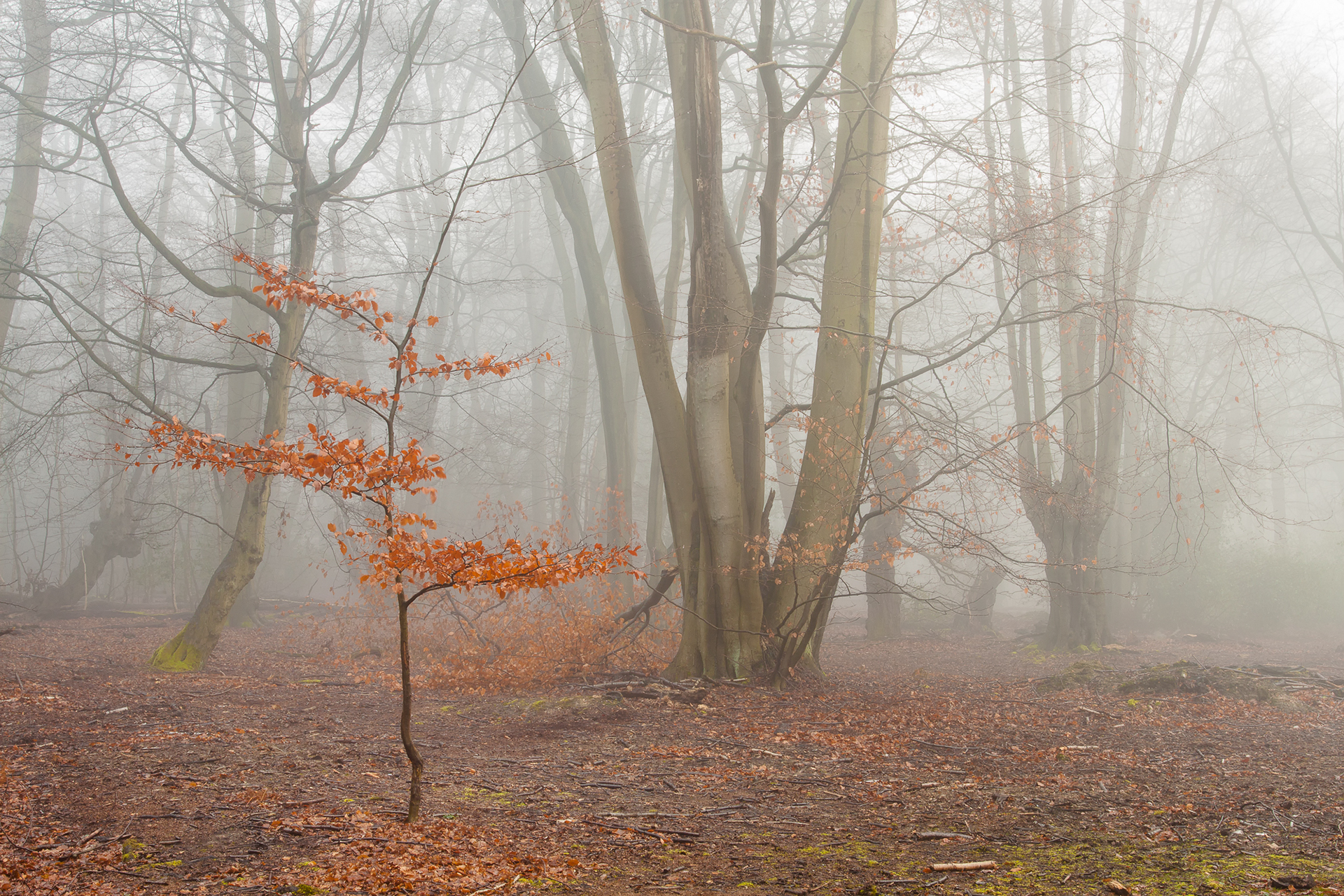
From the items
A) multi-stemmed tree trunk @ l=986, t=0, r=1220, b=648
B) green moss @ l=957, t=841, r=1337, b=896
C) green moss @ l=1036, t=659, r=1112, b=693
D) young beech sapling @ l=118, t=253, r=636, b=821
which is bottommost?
green moss @ l=1036, t=659, r=1112, b=693

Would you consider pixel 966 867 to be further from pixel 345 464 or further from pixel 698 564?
pixel 698 564

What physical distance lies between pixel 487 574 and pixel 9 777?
93.7 inches

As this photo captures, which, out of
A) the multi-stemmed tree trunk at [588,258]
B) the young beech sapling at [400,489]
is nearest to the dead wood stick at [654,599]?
the multi-stemmed tree trunk at [588,258]

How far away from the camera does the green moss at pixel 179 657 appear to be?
7434 millimetres

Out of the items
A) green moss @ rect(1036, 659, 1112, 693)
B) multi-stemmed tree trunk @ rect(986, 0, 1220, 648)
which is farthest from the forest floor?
multi-stemmed tree trunk @ rect(986, 0, 1220, 648)

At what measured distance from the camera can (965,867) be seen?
8.34 feet

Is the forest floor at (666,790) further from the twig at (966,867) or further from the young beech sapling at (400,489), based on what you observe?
the young beech sapling at (400,489)

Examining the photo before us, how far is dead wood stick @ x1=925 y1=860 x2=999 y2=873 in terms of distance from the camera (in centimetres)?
253

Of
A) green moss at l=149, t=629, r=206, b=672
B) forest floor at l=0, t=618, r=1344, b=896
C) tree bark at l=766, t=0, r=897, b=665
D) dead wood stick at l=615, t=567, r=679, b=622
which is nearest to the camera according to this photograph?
forest floor at l=0, t=618, r=1344, b=896

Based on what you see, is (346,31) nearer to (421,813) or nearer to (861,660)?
(421,813)

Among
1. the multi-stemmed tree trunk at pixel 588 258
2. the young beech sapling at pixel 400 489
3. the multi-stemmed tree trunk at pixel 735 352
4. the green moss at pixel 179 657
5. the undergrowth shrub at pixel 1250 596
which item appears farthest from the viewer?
the undergrowth shrub at pixel 1250 596

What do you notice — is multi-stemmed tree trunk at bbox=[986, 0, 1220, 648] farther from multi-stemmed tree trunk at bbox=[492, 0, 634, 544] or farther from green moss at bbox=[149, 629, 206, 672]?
green moss at bbox=[149, 629, 206, 672]

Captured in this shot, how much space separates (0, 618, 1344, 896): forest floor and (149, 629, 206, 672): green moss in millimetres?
528

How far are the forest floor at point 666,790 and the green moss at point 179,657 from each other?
0.53 m
